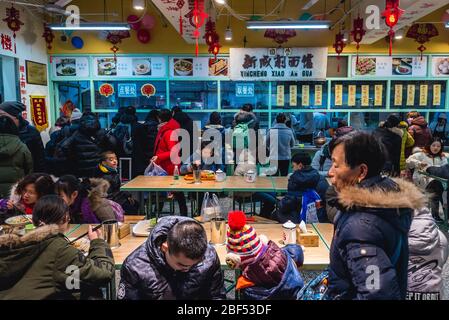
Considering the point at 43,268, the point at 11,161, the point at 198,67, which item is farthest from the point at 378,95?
the point at 43,268

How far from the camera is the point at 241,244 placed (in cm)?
187

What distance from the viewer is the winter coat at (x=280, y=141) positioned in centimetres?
671

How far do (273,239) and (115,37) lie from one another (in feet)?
22.2

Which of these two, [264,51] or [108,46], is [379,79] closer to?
[264,51]

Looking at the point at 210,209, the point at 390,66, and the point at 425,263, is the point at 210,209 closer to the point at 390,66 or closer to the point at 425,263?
the point at 425,263

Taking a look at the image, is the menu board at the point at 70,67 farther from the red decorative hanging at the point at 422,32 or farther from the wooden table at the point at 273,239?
the red decorative hanging at the point at 422,32

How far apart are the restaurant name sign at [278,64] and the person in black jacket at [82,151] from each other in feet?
14.0

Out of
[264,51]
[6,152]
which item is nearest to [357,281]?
[6,152]

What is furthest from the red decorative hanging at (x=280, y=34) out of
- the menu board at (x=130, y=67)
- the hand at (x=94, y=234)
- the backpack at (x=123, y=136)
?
the hand at (x=94, y=234)

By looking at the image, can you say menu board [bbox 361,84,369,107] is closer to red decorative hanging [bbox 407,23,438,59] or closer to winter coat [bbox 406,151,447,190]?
red decorative hanging [bbox 407,23,438,59]

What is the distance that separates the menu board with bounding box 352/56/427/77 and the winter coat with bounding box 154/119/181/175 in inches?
190

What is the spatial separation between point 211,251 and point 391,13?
148 inches
